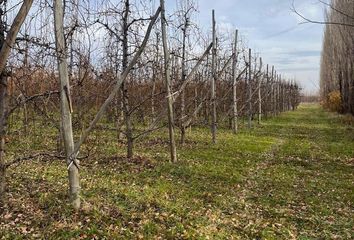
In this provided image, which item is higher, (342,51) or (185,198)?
(342,51)

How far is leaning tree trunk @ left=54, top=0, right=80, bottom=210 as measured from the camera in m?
5.25

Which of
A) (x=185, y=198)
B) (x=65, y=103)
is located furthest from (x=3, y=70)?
(x=185, y=198)

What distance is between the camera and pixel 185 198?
7.29 metres

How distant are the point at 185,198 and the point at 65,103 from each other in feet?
10.1

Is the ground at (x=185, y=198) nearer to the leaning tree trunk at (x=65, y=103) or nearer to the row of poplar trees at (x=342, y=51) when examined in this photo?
the leaning tree trunk at (x=65, y=103)

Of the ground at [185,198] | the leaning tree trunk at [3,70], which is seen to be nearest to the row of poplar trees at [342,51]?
the ground at [185,198]

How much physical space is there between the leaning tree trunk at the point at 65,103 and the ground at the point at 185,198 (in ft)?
1.10

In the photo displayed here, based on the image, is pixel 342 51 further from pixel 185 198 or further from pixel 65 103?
pixel 65 103

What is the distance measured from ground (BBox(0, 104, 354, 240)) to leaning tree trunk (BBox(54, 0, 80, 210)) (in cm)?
34

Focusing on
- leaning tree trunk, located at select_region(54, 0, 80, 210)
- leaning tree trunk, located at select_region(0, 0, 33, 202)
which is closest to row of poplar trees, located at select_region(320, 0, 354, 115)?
leaning tree trunk, located at select_region(54, 0, 80, 210)

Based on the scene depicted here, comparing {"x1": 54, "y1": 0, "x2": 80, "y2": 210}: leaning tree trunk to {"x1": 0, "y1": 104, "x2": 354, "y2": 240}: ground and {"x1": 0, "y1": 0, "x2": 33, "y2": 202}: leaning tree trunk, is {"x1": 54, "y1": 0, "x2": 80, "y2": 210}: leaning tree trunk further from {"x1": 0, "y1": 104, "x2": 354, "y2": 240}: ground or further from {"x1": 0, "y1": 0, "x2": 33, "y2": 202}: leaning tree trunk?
{"x1": 0, "y1": 0, "x2": 33, "y2": 202}: leaning tree trunk

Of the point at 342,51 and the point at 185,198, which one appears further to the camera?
the point at 342,51

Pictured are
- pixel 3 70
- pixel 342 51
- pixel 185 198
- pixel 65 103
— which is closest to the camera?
pixel 3 70

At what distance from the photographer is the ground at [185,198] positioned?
17.7 ft
